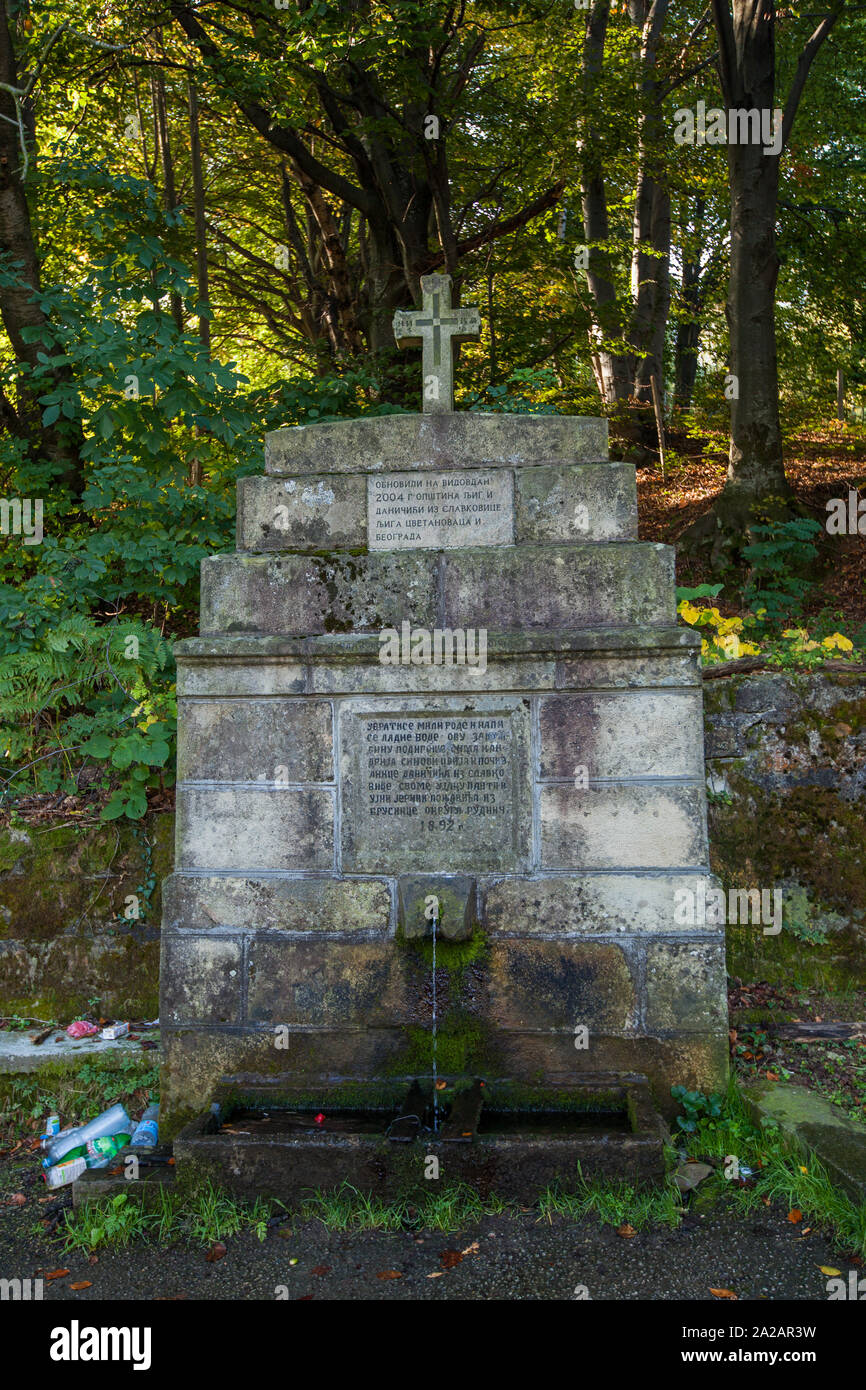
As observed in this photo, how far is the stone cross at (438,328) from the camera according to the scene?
478 centimetres

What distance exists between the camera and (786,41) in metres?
14.1

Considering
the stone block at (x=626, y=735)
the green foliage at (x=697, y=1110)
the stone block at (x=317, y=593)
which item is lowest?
the green foliage at (x=697, y=1110)

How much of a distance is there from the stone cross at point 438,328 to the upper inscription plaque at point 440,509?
44 centimetres

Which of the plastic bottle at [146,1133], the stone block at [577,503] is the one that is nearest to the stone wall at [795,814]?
the stone block at [577,503]

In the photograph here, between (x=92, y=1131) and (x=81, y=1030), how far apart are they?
66 cm

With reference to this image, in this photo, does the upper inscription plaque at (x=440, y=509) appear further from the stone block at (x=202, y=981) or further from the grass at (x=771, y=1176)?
the grass at (x=771, y=1176)

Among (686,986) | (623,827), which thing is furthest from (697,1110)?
(623,827)

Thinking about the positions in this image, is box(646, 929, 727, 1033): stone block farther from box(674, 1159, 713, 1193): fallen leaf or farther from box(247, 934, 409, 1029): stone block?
box(247, 934, 409, 1029): stone block

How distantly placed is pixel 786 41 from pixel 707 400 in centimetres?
486

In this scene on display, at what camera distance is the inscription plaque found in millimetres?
4461

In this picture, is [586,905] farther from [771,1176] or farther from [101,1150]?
[101,1150]

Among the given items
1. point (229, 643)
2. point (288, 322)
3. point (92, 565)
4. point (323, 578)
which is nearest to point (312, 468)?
point (323, 578)

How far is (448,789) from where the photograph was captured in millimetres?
4496

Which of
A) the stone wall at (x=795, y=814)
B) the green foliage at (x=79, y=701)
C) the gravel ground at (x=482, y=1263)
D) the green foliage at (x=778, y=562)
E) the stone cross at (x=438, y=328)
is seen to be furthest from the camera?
the green foliage at (x=778, y=562)
